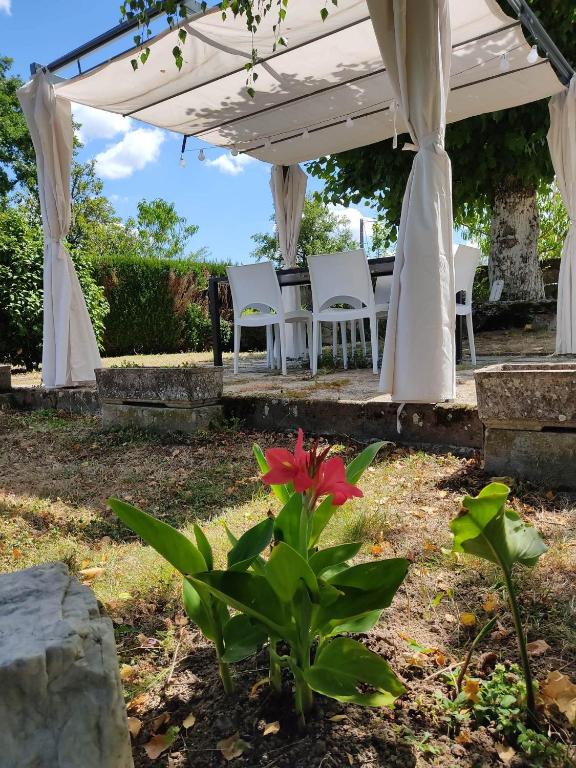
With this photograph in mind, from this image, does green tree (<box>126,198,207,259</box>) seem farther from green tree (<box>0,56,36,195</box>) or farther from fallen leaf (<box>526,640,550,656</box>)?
fallen leaf (<box>526,640,550,656</box>)

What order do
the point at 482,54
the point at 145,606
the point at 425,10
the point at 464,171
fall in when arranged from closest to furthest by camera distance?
the point at 145,606, the point at 425,10, the point at 482,54, the point at 464,171

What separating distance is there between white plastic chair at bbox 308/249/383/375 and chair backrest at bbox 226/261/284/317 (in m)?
0.39

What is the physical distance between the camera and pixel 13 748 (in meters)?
0.74

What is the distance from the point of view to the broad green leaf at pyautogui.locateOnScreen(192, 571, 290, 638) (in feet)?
3.18

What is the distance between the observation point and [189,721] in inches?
42.8

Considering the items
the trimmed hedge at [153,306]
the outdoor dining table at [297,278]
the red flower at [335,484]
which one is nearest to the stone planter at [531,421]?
the red flower at [335,484]

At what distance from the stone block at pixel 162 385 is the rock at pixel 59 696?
8.75 feet

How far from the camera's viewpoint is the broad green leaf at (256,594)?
97cm

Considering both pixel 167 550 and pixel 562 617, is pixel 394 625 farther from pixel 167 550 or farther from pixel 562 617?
pixel 167 550

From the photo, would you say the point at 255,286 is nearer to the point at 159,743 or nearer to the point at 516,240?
the point at 159,743

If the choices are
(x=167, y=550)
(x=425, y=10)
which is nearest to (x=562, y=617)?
(x=167, y=550)

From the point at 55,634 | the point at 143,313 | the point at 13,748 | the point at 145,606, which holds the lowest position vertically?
the point at 145,606

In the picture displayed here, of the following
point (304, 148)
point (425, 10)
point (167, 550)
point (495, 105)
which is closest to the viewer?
point (167, 550)

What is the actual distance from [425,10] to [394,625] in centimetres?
293
